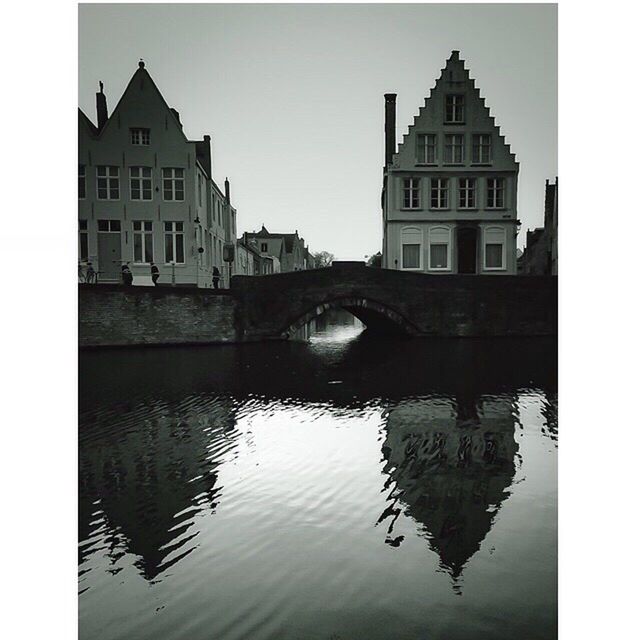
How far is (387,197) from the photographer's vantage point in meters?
23.2

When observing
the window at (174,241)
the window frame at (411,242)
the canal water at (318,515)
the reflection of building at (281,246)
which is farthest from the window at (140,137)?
the reflection of building at (281,246)

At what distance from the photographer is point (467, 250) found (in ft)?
74.6

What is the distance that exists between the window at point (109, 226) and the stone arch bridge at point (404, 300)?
14.1ft

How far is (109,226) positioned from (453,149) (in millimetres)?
13608

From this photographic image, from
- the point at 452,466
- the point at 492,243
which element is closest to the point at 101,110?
the point at 492,243

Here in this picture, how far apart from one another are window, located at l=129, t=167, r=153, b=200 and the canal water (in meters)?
10.7

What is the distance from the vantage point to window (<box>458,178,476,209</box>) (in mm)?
22297

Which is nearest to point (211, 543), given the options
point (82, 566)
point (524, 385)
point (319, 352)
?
point (82, 566)

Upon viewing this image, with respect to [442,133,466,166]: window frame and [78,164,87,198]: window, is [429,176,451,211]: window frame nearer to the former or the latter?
[442,133,466,166]: window frame

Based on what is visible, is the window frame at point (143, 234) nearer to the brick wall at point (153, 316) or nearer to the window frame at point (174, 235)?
the window frame at point (174, 235)

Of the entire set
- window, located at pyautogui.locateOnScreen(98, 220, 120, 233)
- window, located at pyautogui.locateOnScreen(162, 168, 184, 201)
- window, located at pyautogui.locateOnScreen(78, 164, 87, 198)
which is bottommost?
window, located at pyautogui.locateOnScreen(98, 220, 120, 233)


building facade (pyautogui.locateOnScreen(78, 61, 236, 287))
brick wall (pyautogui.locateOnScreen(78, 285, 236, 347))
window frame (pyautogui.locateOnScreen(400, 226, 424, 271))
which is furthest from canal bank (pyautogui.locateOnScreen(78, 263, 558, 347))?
window frame (pyautogui.locateOnScreen(400, 226, 424, 271))

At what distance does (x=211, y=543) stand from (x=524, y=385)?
26.0 ft
